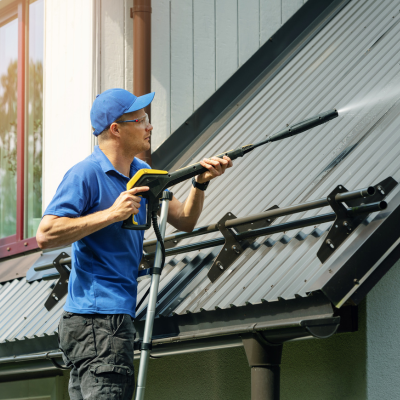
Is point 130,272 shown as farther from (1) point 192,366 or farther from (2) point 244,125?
(2) point 244,125

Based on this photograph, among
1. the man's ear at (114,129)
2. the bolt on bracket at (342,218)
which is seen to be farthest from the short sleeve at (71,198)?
the bolt on bracket at (342,218)

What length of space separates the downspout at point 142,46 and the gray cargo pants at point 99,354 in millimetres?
3106

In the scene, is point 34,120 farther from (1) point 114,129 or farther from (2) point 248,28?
(1) point 114,129

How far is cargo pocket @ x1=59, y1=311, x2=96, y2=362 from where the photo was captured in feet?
12.1

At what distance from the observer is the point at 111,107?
4.19m

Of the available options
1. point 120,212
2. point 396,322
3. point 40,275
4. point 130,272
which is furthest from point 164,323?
point 40,275

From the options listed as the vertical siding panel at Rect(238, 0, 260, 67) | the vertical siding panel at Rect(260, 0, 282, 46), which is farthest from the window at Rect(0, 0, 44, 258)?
the vertical siding panel at Rect(260, 0, 282, 46)

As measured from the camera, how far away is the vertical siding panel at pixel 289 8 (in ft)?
24.3

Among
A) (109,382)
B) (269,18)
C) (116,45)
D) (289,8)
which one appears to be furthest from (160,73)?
(109,382)

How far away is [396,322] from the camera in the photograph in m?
3.98

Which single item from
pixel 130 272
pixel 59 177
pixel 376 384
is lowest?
pixel 376 384

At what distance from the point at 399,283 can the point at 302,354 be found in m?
0.80

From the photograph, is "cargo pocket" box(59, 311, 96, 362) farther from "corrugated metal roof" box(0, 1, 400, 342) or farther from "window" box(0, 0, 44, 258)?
"window" box(0, 0, 44, 258)

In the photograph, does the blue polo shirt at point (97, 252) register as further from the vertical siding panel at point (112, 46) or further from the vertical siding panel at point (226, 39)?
the vertical siding panel at point (226, 39)
